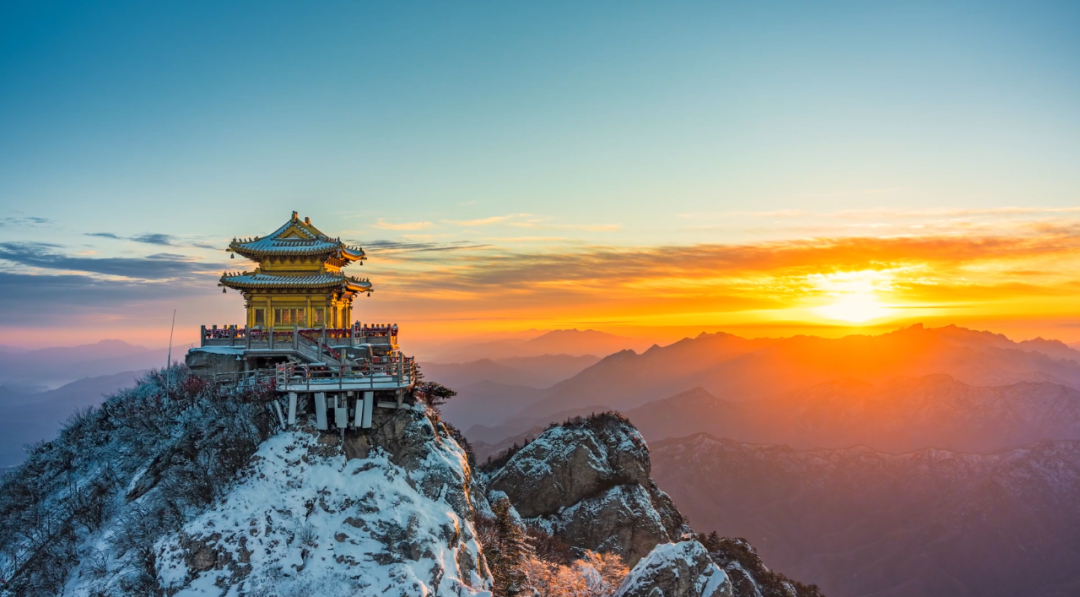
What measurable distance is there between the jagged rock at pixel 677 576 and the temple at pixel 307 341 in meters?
18.8

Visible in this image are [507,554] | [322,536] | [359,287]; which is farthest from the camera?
[359,287]

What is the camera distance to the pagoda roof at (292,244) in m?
43.7

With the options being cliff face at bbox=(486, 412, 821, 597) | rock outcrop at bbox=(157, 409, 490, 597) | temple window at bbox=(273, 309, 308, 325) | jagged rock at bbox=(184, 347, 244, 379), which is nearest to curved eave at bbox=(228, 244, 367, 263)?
temple window at bbox=(273, 309, 308, 325)

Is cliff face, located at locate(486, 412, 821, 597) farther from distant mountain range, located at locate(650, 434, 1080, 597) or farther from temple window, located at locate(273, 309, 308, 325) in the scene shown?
distant mountain range, located at locate(650, 434, 1080, 597)

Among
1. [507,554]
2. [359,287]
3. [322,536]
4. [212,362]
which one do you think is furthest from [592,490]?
[212,362]

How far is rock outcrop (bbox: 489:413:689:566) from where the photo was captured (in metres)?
57.6

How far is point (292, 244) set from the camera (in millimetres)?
44812

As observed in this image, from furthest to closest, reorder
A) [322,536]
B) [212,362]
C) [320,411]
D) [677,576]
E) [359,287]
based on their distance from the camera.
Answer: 1. [359,287]
2. [677,576]
3. [212,362]
4. [320,411]
5. [322,536]

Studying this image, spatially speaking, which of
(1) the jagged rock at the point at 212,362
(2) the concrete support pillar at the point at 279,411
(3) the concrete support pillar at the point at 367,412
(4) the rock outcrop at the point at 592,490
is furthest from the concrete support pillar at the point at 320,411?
(4) the rock outcrop at the point at 592,490

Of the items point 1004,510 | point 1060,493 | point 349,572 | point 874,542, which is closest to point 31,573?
point 349,572

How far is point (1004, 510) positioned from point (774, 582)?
17938cm

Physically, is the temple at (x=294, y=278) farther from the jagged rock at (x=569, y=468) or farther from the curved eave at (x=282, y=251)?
the jagged rock at (x=569, y=468)

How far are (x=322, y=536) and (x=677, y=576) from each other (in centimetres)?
2241

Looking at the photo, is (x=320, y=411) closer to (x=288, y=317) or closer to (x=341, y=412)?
(x=341, y=412)
